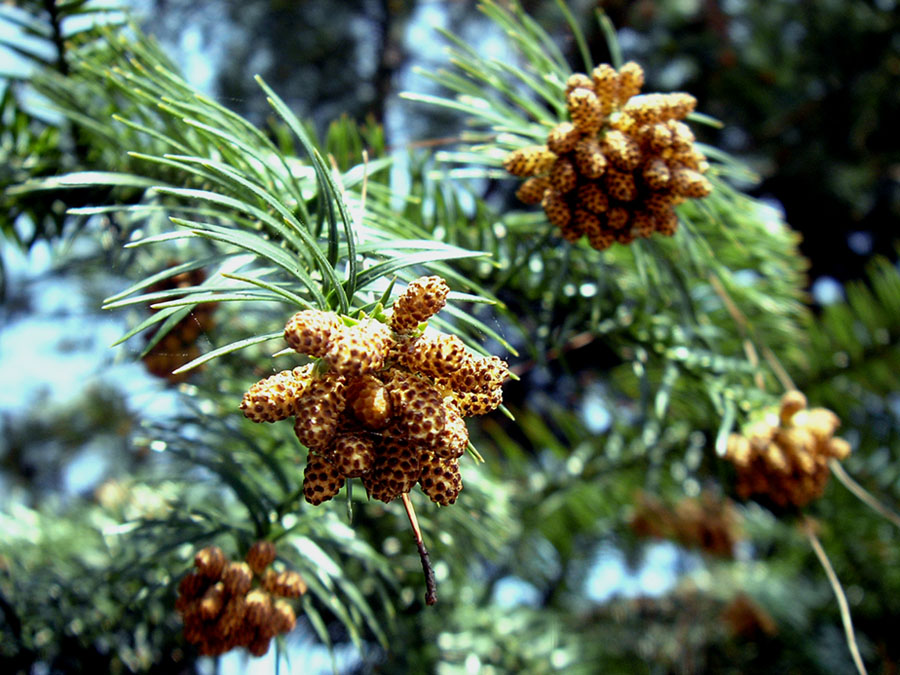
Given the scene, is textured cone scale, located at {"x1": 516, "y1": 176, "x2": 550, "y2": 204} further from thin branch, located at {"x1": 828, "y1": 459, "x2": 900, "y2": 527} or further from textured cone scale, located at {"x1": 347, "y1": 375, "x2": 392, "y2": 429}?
thin branch, located at {"x1": 828, "y1": 459, "x2": 900, "y2": 527}

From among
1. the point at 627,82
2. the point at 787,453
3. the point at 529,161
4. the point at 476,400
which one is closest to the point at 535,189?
the point at 529,161

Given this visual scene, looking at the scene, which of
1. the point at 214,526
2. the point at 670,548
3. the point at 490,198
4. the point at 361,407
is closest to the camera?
the point at 361,407

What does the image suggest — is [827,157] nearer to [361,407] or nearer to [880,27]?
[880,27]

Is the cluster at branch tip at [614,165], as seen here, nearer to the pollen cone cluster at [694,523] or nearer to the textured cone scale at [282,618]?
the textured cone scale at [282,618]

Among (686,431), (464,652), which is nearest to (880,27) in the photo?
(686,431)

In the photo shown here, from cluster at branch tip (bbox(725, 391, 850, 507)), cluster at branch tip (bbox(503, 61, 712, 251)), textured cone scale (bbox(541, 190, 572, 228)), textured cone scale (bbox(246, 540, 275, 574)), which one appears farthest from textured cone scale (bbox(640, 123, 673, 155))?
textured cone scale (bbox(246, 540, 275, 574))
